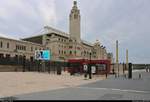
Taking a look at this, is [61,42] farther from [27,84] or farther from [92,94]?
[92,94]

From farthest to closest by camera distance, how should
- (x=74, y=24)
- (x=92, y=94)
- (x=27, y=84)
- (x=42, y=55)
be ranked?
(x=74, y=24) → (x=42, y=55) → (x=27, y=84) → (x=92, y=94)

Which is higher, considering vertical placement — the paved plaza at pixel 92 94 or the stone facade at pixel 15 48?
the stone facade at pixel 15 48

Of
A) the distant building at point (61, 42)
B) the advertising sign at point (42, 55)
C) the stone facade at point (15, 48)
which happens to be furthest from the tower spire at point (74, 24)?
the advertising sign at point (42, 55)

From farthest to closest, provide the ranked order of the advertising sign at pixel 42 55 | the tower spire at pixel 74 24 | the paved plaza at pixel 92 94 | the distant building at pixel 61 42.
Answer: the tower spire at pixel 74 24
the distant building at pixel 61 42
the advertising sign at pixel 42 55
the paved plaza at pixel 92 94

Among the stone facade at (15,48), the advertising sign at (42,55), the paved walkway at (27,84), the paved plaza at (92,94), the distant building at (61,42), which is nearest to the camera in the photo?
the paved plaza at (92,94)

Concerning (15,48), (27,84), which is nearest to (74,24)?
(15,48)

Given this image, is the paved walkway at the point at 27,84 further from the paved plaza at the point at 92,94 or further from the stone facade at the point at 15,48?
the stone facade at the point at 15,48

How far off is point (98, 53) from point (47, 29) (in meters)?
37.1

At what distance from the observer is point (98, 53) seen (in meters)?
148

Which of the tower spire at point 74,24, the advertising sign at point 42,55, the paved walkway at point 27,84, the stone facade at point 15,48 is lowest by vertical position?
the paved walkway at point 27,84

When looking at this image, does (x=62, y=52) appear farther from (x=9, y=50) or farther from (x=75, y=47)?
(x=9, y=50)

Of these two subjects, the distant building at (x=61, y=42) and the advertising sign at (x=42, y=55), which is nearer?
the advertising sign at (x=42, y=55)

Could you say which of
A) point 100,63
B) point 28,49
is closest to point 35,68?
point 100,63

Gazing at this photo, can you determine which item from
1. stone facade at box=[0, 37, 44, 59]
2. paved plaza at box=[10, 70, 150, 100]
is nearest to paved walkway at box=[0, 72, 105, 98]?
paved plaza at box=[10, 70, 150, 100]
